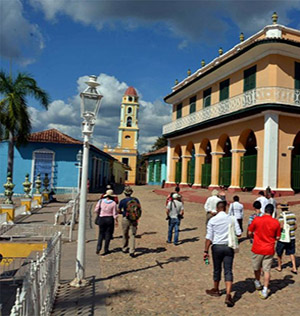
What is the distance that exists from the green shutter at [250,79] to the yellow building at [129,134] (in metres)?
39.1

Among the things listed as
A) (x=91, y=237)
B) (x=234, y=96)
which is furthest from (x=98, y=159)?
(x=91, y=237)

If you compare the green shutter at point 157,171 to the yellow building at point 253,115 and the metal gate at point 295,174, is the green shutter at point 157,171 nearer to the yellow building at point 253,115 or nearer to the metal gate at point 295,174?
the yellow building at point 253,115

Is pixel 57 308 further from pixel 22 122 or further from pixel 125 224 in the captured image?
pixel 22 122

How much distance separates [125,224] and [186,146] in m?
18.2

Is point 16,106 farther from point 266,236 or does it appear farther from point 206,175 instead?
point 266,236

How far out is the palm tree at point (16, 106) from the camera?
19.7 meters

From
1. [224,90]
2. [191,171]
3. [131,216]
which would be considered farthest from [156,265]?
[191,171]

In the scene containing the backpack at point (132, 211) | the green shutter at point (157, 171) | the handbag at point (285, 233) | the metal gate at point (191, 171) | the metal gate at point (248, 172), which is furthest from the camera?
the green shutter at point (157, 171)

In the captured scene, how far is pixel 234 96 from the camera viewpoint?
18.8 metres

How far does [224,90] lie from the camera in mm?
20984

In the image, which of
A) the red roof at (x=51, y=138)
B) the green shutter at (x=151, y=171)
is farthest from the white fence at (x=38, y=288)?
the green shutter at (x=151, y=171)

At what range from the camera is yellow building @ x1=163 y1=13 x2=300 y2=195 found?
→ 1630 cm

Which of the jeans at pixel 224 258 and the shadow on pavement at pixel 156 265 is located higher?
the jeans at pixel 224 258

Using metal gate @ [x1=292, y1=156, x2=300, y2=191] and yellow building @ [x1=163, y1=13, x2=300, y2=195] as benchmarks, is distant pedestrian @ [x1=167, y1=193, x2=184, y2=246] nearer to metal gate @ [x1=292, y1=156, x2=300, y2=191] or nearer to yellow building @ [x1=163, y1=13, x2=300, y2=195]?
yellow building @ [x1=163, y1=13, x2=300, y2=195]
